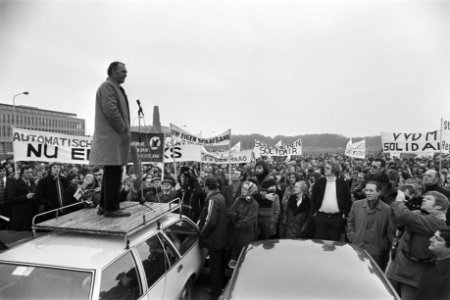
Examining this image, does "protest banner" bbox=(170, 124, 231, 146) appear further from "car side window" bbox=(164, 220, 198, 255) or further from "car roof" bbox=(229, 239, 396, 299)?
"car roof" bbox=(229, 239, 396, 299)

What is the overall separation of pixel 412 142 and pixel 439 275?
37.1 ft

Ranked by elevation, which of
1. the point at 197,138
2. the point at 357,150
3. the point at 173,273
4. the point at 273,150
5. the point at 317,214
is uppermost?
the point at 197,138

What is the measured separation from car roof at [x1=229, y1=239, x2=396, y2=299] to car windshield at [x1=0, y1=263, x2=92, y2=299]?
1231mm

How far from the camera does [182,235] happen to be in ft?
15.0

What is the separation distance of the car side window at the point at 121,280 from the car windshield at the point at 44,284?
15cm

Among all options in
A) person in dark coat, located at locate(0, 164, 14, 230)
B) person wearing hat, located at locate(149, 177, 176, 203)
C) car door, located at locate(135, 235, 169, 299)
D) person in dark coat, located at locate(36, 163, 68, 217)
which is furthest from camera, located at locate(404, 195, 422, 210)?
person in dark coat, located at locate(0, 164, 14, 230)

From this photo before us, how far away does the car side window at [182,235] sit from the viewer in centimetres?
422

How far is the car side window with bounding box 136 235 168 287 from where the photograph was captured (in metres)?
3.27

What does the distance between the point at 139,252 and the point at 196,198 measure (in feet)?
11.9

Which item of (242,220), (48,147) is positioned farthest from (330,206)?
(48,147)

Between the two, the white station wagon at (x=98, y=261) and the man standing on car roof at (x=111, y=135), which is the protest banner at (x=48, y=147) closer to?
the white station wagon at (x=98, y=261)

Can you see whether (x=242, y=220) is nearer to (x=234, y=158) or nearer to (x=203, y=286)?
(x=203, y=286)

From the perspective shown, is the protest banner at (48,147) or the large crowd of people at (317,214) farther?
the protest banner at (48,147)

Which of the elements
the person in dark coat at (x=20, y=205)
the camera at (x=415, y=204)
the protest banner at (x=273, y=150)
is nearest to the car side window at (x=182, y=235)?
the camera at (x=415, y=204)
